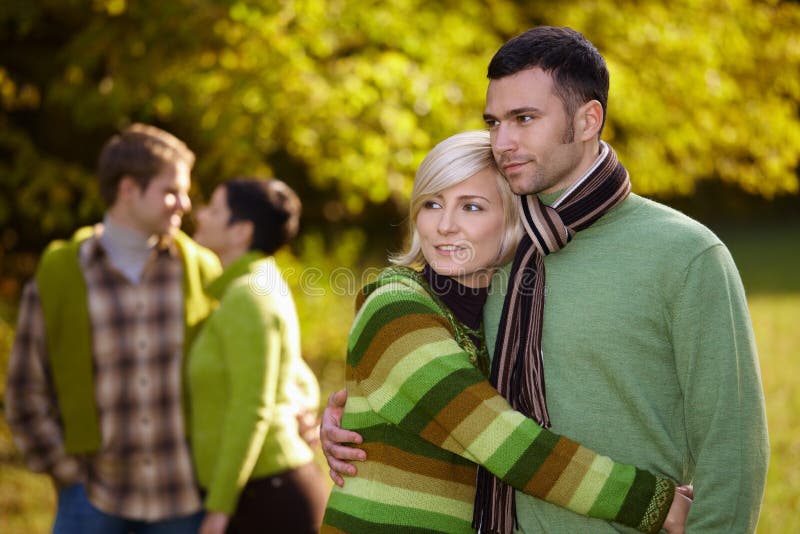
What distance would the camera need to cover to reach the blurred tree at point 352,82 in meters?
6.12

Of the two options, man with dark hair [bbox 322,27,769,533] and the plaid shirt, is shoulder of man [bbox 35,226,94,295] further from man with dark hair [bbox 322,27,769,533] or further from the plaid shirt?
man with dark hair [bbox 322,27,769,533]

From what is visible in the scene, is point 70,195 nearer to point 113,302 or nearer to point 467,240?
point 113,302

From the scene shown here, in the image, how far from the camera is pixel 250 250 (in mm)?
3904

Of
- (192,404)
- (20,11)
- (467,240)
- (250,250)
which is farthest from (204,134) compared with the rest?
(467,240)

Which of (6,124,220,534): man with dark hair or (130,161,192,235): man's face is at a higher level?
(130,161,192,235): man's face

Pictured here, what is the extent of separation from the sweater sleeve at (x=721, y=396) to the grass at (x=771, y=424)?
447cm

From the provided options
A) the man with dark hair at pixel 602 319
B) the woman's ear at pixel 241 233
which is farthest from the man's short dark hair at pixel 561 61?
the woman's ear at pixel 241 233

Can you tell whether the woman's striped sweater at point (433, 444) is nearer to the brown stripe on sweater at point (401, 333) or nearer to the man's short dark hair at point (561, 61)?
the brown stripe on sweater at point (401, 333)

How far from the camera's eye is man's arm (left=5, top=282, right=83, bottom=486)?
346cm

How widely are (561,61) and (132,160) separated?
2.20m

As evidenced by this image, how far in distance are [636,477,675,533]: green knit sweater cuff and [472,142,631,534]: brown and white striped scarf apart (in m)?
0.33

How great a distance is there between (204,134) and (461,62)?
2.28m

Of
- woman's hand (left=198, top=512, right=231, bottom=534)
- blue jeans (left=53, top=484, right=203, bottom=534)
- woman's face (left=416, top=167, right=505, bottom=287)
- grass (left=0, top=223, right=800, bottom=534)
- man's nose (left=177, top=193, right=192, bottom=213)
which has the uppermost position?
woman's face (left=416, top=167, right=505, bottom=287)

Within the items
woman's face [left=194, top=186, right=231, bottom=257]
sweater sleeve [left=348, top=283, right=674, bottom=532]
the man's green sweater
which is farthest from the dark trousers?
the man's green sweater
